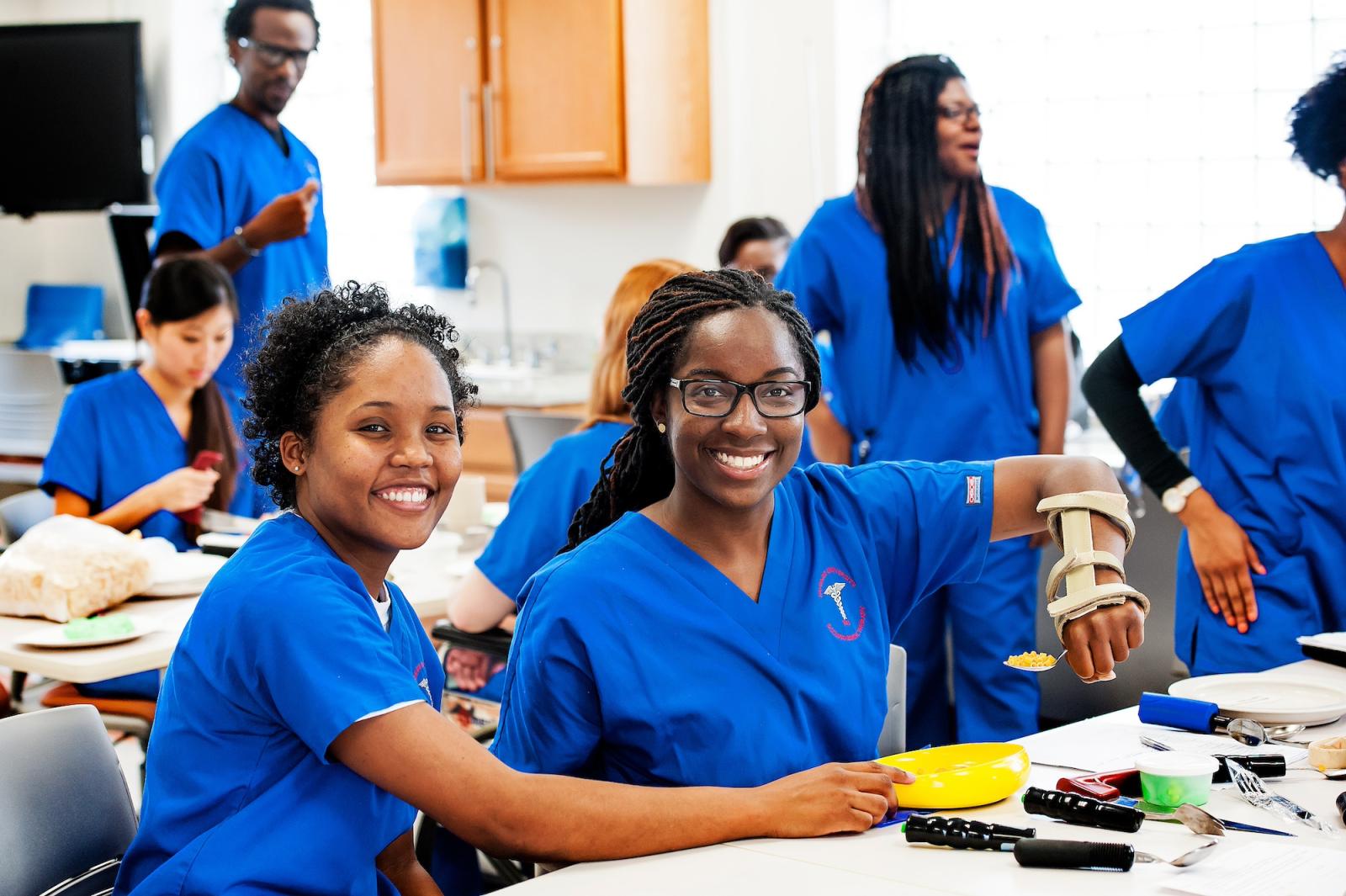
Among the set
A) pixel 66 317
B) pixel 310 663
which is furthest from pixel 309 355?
pixel 66 317

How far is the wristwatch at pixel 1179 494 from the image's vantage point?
221 cm

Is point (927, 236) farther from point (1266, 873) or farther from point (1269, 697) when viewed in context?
point (1266, 873)

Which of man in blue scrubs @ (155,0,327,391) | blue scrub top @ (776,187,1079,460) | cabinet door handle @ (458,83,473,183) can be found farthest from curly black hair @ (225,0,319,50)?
blue scrub top @ (776,187,1079,460)

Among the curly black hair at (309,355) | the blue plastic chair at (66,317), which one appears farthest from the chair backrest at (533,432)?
the blue plastic chair at (66,317)

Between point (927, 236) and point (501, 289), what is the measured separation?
3.02 m

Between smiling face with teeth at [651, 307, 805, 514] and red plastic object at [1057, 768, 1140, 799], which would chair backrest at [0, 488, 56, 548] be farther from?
red plastic object at [1057, 768, 1140, 799]

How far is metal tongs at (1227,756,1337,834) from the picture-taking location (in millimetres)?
1389

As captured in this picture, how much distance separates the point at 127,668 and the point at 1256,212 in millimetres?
3169

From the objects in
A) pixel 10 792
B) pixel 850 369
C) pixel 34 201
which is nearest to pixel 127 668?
pixel 10 792

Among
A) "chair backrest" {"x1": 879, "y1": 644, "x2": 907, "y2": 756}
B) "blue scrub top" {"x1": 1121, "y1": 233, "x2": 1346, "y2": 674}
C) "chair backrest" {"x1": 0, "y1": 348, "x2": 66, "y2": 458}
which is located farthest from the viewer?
"chair backrest" {"x1": 0, "y1": 348, "x2": 66, "y2": 458}

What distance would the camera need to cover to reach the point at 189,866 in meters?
1.34

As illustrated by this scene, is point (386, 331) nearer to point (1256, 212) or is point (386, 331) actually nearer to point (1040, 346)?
point (1040, 346)

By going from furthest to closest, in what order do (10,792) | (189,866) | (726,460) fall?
(726,460)
(10,792)
(189,866)

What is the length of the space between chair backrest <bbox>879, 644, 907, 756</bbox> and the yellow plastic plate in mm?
350
